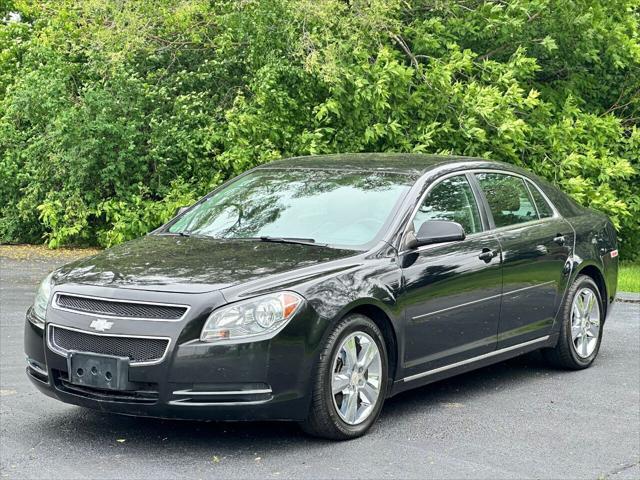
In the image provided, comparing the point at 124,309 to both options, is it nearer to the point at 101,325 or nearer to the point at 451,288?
the point at 101,325

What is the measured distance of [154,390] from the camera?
18.9ft

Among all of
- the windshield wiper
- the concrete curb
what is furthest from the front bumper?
the concrete curb

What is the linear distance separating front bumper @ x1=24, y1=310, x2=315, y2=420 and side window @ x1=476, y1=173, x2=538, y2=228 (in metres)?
2.37

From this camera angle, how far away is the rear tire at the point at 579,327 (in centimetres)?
827

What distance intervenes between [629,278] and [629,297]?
2.95 metres

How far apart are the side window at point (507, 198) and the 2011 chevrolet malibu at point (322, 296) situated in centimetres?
2

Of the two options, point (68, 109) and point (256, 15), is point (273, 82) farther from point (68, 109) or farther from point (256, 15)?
point (68, 109)

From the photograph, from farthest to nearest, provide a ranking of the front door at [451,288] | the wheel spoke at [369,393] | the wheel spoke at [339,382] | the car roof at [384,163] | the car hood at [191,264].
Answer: the car roof at [384,163], the front door at [451,288], the wheel spoke at [369,393], the wheel spoke at [339,382], the car hood at [191,264]

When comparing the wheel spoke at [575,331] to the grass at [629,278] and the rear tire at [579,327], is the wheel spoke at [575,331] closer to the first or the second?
the rear tire at [579,327]

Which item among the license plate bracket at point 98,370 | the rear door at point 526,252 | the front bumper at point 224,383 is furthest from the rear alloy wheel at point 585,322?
the license plate bracket at point 98,370

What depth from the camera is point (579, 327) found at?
27.7 feet

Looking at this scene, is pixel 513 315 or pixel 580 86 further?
pixel 580 86

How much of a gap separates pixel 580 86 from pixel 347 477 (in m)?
14.3

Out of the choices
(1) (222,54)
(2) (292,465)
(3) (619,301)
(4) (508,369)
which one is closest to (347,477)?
(2) (292,465)
